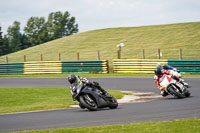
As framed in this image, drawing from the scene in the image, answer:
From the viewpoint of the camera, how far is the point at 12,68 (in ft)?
124

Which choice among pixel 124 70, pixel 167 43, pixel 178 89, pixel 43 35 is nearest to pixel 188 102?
pixel 178 89

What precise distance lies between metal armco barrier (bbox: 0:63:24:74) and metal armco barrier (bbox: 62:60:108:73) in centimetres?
443

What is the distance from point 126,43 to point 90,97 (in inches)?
1919

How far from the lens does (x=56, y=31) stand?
138m

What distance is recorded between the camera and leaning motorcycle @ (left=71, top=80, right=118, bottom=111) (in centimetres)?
1297

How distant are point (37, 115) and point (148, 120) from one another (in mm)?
3794

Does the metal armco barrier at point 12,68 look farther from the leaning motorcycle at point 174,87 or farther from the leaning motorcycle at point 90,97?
the leaning motorcycle at point 90,97

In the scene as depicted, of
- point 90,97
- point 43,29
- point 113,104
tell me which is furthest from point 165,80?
point 43,29

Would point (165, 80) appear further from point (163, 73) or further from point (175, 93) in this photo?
point (175, 93)

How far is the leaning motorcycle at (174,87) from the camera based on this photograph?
1551 cm

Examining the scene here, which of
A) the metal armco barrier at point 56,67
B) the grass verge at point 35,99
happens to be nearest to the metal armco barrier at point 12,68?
the metal armco barrier at point 56,67

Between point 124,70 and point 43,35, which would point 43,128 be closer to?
point 124,70

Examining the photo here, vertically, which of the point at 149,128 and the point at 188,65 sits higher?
the point at 188,65

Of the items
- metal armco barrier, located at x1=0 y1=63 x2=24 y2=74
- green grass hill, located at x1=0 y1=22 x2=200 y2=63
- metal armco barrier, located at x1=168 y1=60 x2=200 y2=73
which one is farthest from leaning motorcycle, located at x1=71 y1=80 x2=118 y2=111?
green grass hill, located at x1=0 y1=22 x2=200 y2=63
